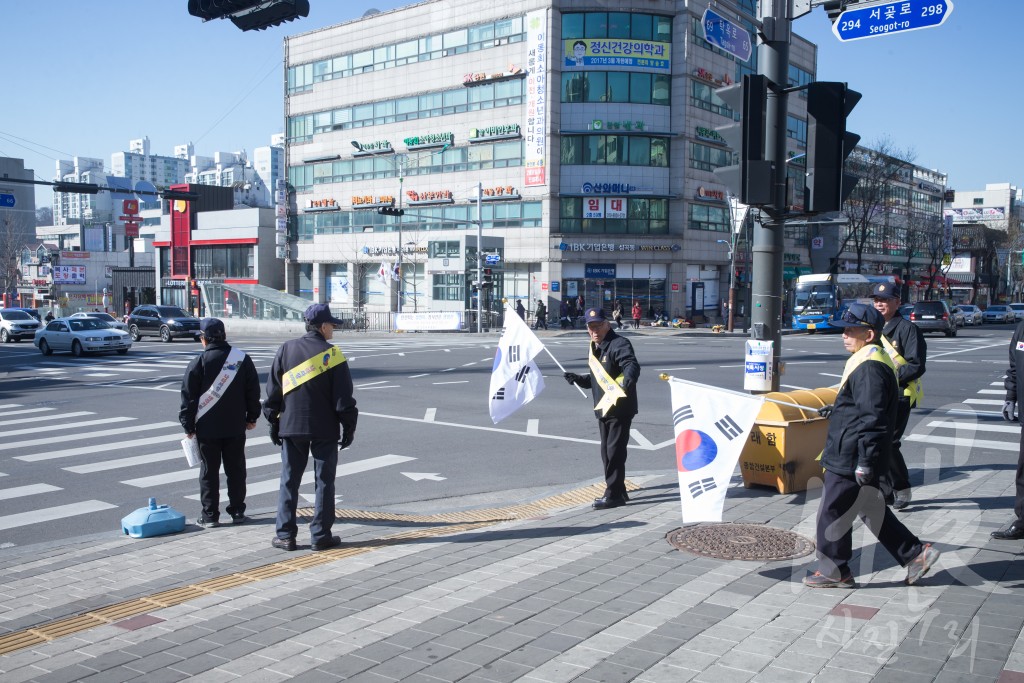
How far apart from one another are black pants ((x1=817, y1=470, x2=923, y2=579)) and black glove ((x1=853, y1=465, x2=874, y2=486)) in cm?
20

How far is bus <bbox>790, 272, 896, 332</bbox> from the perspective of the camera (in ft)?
149

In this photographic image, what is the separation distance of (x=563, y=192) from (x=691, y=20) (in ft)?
41.2

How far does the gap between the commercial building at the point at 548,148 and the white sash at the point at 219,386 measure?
37520 mm

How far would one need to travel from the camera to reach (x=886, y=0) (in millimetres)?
7465

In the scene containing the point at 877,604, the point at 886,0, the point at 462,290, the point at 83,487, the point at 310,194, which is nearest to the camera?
the point at 877,604

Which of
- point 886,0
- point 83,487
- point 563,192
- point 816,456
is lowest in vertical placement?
point 83,487

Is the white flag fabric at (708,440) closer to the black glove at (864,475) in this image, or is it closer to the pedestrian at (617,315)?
the black glove at (864,475)

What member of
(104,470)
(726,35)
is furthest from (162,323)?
(726,35)

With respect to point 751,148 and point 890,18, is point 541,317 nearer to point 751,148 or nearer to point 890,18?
point 890,18

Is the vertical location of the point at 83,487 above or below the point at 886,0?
below

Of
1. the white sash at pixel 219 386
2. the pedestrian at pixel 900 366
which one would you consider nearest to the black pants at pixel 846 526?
the pedestrian at pixel 900 366

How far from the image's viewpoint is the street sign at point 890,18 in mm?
7332

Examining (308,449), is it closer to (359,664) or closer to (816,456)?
(359,664)

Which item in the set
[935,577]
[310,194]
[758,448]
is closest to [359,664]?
[935,577]
